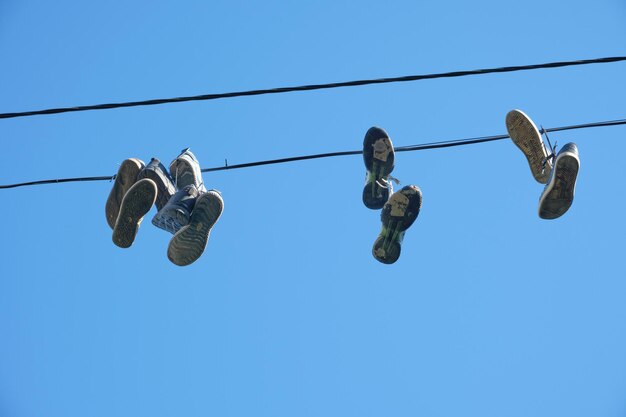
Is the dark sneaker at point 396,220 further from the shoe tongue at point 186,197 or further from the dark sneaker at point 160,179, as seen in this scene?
the dark sneaker at point 160,179

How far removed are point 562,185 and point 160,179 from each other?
2.59 meters

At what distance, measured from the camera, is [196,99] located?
18.6ft

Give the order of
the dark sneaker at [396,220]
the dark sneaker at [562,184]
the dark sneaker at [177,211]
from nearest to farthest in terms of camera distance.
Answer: the dark sneaker at [562,184] < the dark sneaker at [177,211] < the dark sneaker at [396,220]

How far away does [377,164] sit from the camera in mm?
7137

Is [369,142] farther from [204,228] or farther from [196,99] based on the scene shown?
[196,99]

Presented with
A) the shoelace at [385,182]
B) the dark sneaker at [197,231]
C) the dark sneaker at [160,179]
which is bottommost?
the dark sneaker at [197,231]

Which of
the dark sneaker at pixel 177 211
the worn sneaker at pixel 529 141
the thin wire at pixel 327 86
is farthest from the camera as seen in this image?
the worn sneaker at pixel 529 141

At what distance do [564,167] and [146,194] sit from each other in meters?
2.61

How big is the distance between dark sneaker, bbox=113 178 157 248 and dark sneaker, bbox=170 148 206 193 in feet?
1.50

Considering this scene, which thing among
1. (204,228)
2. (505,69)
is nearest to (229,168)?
(204,228)

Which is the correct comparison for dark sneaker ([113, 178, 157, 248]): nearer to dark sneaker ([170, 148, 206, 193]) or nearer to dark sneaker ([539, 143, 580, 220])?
dark sneaker ([170, 148, 206, 193])

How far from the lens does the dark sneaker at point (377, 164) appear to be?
7027 millimetres

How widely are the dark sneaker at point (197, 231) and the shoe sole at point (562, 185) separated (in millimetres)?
2061

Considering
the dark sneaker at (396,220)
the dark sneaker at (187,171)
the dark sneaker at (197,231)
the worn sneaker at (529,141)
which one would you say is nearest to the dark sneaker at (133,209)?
the dark sneaker at (197,231)
